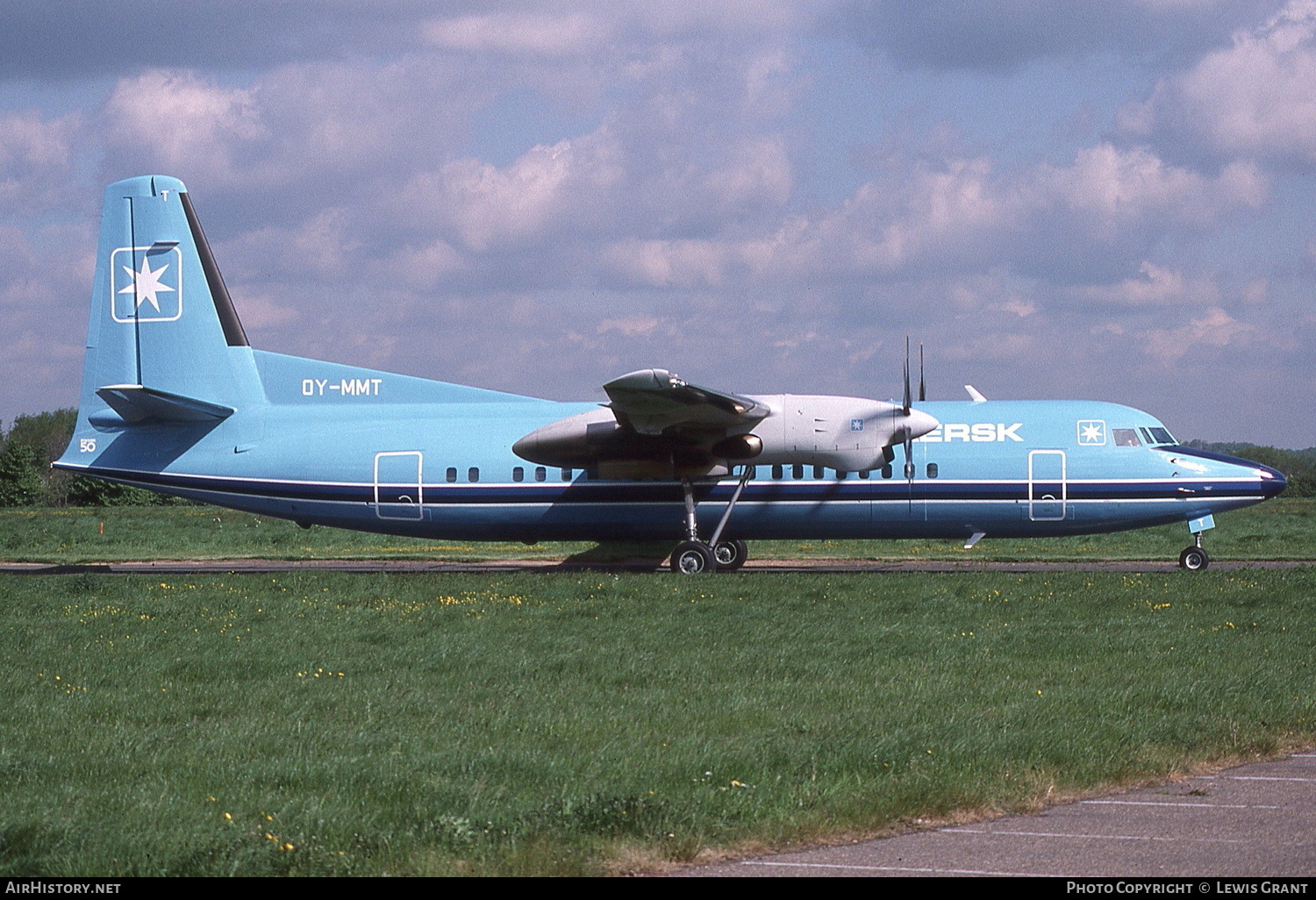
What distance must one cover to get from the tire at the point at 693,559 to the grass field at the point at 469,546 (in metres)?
6.83

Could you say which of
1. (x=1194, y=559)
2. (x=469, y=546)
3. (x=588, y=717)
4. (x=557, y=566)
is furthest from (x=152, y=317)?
(x=1194, y=559)

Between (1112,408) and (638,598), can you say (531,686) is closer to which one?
(638,598)

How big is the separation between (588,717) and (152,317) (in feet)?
61.3

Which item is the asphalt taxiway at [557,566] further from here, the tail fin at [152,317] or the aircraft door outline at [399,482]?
the tail fin at [152,317]

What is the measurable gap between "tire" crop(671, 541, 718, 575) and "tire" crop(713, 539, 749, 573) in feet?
3.88

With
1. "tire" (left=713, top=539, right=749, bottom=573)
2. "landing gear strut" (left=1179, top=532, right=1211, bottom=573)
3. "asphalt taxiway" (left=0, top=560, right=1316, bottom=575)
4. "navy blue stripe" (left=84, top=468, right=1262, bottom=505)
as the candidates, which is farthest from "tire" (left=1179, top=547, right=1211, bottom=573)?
"tire" (left=713, top=539, right=749, bottom=573)

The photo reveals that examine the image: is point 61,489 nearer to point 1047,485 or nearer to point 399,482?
point 399,482

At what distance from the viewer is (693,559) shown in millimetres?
23422

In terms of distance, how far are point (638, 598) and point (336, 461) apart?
28.9 feet

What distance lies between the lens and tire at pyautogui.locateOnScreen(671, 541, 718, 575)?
23.3 meters

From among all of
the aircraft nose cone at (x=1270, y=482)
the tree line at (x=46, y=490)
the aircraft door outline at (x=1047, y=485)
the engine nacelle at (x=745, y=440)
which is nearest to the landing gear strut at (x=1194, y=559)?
the aircraft nose cone at (x=1270, y=482)

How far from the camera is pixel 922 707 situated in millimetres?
10781
